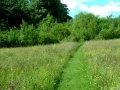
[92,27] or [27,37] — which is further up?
[92,27]

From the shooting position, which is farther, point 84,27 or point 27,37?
point 84,27

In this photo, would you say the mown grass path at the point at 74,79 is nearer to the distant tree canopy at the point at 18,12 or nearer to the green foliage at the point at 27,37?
the green foliage at the point at 27,37

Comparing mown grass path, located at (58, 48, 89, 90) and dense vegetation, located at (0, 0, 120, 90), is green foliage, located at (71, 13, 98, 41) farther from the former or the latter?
mown grass path, located at (58, 48, 89, 90)

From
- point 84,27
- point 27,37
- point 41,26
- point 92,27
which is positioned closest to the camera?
point 27,37

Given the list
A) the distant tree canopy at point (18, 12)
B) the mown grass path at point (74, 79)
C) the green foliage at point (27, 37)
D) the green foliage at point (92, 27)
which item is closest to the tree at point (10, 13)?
the distant tree canopy at point (18, 12)

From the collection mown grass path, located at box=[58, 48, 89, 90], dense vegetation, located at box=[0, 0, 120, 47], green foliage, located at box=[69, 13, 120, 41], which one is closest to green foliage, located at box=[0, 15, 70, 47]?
dense vegetation, located at box=[0, 0, 120, 47]

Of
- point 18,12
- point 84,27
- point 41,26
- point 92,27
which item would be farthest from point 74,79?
point 92,27

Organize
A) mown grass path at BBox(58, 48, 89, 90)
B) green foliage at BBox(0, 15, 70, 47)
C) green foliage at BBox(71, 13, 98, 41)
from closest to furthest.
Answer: mown grass path at BBox(58, 48, 89, 90) → green foliage at BBox(0, 15, 70, 47) → green foliage at BBox(71, 13, 98, 41)

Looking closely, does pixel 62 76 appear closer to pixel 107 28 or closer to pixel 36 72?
pixel 36 72

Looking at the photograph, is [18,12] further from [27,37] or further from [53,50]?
[53,50]

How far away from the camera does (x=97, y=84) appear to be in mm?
11953

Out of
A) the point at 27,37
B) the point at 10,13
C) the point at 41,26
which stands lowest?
the point at 27,37

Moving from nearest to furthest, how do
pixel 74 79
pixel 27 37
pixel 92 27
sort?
pixel 74 79 → pixel 27 37 → pixel 92 27

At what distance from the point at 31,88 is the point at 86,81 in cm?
373
